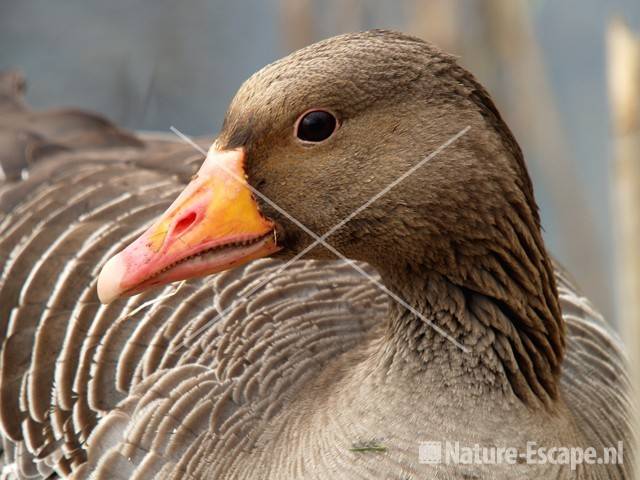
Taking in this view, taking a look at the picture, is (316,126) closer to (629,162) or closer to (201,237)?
(201,237)

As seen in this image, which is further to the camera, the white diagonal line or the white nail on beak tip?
the white diagonal line

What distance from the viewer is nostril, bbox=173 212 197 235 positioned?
3273 millimetres

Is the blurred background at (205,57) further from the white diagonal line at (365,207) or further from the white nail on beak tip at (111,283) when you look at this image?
the white nail on beak tip at (111,283)

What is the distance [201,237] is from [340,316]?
977 millimetres

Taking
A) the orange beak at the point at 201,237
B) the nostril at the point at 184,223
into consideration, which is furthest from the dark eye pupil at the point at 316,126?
the nostril at the point at 184,223

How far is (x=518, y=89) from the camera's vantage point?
629 cm

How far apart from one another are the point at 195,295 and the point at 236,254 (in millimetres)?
893

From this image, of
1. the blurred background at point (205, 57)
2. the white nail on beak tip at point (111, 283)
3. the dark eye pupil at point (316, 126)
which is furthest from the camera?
the blurred background at point (205, 57)

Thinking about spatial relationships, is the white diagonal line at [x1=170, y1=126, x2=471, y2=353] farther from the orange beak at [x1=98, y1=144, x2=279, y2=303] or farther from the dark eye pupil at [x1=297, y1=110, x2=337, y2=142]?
the dark eye pupil at [x1=297, y1=110, x2=337, y2=142]

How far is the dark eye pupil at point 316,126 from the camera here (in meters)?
3.30

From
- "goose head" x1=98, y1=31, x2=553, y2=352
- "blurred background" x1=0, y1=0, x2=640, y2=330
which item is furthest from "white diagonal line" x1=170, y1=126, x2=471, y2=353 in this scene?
"blurred background" x1=0, y1=0, x2=640, y2=330

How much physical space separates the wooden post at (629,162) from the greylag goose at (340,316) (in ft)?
1.52

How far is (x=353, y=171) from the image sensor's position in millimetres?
3381

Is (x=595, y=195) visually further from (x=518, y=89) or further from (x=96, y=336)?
(x=96, y=336)
